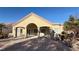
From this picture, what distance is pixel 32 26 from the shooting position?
450cm

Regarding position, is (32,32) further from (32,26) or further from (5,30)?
(5,30)

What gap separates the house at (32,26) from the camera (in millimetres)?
4457

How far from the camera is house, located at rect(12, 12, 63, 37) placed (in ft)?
14.6

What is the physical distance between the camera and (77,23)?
445 centimetres

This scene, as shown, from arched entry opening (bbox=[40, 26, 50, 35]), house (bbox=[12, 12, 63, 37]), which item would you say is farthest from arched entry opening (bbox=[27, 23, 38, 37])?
arched entry opening (bbox=[40, 26, 50, 35])

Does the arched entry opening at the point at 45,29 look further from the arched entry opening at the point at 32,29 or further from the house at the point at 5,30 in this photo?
the house at the point at 5,30

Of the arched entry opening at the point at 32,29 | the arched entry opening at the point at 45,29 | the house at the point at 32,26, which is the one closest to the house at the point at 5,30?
the house at the point at 32,26

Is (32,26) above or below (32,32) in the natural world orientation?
above

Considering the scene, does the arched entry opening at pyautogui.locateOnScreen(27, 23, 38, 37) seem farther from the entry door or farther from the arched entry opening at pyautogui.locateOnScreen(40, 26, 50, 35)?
the arched entry opening at pyautogui.locateOnScreen(40, 26, 50, 35)

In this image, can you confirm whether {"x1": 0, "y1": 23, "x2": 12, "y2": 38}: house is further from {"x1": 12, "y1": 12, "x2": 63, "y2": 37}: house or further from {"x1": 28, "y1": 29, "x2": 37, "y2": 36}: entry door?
{"x1": 28, "y1": 29, "x2": 37, "y2": 36}: entry door

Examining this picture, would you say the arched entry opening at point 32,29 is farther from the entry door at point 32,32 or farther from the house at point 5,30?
the house at point 5,30

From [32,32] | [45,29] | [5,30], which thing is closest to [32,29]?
[32,32]

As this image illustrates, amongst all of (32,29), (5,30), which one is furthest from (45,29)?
(5,30)
